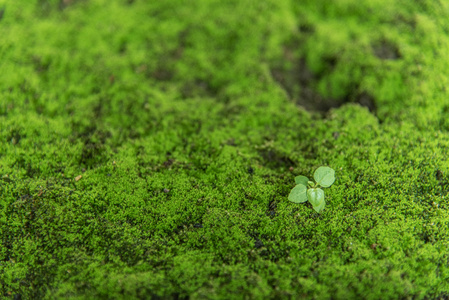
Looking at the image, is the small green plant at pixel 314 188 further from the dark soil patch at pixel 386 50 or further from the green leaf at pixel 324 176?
the dark soil patch at pixel 386 50

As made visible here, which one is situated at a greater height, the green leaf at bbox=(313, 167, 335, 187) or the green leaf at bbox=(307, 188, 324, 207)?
the green leaf at bbox=(313, 167, 335, 187)

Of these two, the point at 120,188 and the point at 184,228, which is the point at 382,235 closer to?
the point at 184,228

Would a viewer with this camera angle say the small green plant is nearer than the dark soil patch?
Yes

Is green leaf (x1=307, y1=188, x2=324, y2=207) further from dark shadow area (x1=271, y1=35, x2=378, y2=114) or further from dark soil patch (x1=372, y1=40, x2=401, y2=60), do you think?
dark soil patch (x1=372, y1=40, x2=401, y2=60)

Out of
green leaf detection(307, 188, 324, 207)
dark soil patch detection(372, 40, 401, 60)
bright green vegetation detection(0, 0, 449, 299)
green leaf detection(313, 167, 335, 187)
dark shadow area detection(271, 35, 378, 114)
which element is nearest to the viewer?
bright green vegetation detection(0, 0, 449, 299)

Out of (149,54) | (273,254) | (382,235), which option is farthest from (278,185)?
(149,54)

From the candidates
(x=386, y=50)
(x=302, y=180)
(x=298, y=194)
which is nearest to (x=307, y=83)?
(x=386, y=50)

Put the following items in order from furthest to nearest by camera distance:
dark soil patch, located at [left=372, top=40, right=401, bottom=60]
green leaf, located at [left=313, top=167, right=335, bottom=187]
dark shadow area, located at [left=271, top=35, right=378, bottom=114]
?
dark soil patch, located at [left=372, top=40, right=401, bottom=60] → dark shadow area, located at [left=271, top=35, right=378, bottom=114] → green leaf, located at [left=313, top=167, right=335, bottom=187]

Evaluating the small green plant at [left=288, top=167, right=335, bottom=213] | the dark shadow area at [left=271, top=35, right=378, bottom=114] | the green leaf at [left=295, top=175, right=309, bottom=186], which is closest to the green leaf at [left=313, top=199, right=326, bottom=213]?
the small green plant at [left=288, top=167, right=335, bottom=213]
